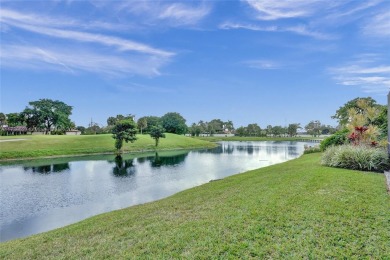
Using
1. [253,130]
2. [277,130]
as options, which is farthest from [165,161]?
[277,130]

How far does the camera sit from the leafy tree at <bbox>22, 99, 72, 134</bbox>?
247 ft

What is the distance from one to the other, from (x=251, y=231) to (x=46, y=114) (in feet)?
270

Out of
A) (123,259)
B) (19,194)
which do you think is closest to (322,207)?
(123,259)

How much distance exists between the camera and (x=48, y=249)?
636 cm

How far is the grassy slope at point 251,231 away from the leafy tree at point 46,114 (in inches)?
3101

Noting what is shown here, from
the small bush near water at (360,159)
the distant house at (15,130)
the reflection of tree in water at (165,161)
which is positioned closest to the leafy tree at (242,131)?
the distant house at (15,130)

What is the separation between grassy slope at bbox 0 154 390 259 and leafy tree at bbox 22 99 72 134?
258ft

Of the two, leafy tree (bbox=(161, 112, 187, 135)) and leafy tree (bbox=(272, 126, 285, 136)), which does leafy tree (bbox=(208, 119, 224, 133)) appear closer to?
leafy tree (bbox=(272, 126, 285, 136))

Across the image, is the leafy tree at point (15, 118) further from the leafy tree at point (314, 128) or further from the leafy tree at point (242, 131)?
the leafy tree at point (314, 128)

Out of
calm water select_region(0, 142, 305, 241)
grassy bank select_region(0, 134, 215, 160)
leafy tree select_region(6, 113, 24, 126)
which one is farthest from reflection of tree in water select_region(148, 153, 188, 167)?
leafy tree select_region(6, 113, 24, 126)

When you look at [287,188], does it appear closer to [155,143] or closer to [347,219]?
[347,219]

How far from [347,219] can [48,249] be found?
7.05m

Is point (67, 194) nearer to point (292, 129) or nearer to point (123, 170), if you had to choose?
point (123, 170)

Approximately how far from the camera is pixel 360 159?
13008 millimetres
